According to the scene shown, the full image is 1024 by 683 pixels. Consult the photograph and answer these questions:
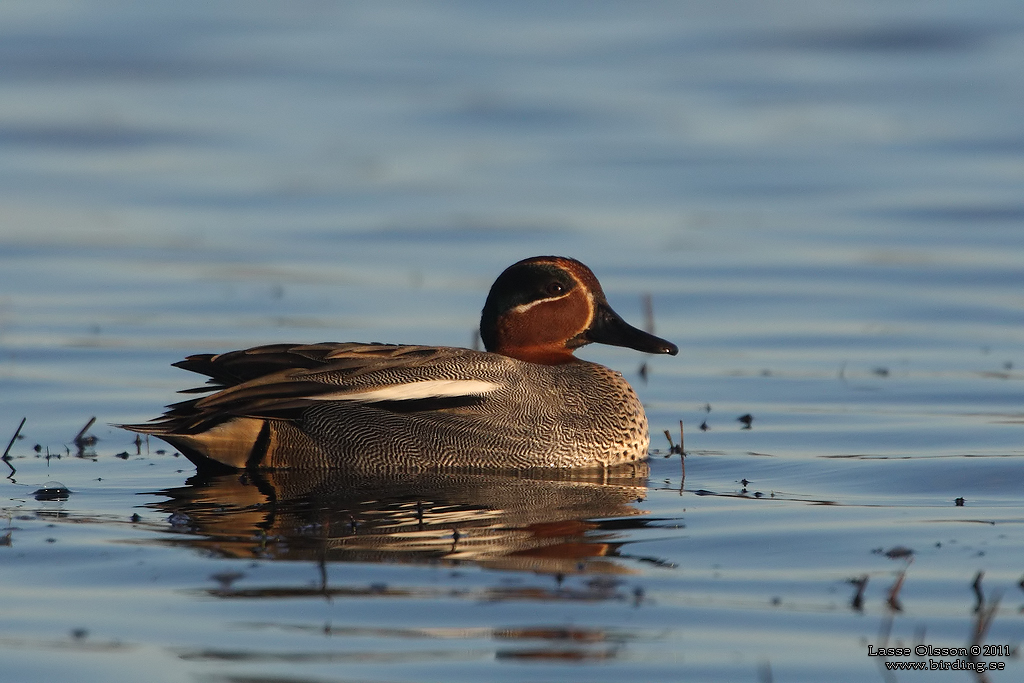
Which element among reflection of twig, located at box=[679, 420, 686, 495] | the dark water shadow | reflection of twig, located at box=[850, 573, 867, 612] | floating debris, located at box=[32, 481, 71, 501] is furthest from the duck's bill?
reflection of twig, located at box=[850, 573, 867, 612]

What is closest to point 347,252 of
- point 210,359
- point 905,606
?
point 210,359

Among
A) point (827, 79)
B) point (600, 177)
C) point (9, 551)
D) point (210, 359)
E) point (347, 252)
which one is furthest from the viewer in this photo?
point (827, 79)

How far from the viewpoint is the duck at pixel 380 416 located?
27.6ft

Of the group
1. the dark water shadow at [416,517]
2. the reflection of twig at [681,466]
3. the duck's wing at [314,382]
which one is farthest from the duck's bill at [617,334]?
the duck's wing at [314,382]

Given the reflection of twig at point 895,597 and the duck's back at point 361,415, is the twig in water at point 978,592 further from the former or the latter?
the duck's back at point 361,415

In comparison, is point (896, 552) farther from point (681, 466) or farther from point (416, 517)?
point (681, 466)

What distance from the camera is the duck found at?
8398 mm

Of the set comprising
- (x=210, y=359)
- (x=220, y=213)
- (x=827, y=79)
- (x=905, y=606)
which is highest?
(x=827, y=79)

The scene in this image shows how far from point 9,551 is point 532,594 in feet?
6.71

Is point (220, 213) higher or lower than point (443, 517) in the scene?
higher

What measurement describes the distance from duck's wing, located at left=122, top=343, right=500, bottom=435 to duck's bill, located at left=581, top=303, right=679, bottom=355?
102 cm

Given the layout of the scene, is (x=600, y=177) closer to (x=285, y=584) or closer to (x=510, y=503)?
(x=510, y=503)

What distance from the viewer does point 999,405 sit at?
10070mm

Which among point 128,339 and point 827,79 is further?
point 827,79
